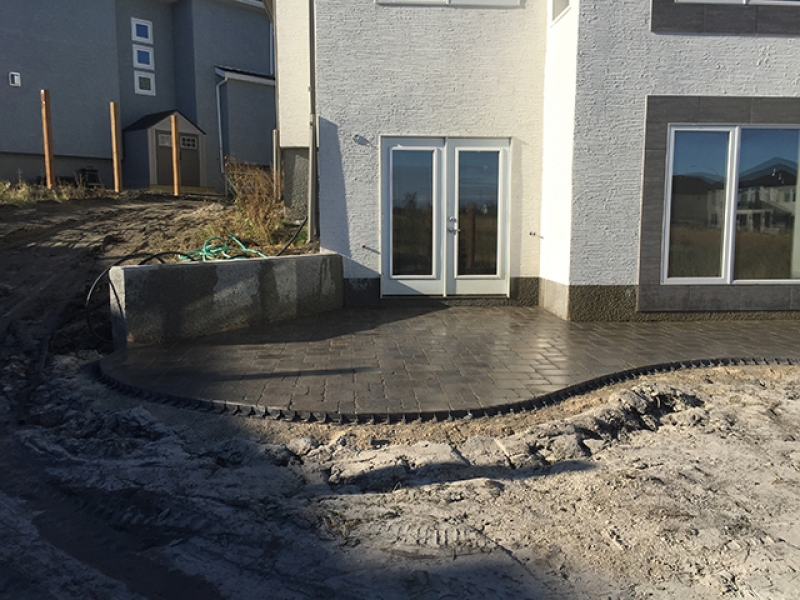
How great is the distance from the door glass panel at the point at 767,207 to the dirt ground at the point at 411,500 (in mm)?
3375

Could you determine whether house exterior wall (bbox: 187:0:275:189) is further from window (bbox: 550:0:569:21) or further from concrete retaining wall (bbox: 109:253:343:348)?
window (bbox: 550:0:569:21)

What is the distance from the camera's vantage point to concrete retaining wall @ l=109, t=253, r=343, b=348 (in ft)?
23.0

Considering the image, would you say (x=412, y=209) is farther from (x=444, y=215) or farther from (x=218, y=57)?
(x=218, y=57)

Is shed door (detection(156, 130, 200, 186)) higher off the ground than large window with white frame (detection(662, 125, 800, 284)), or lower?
higher

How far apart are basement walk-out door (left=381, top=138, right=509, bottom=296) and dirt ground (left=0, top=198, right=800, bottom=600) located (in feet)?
14.5

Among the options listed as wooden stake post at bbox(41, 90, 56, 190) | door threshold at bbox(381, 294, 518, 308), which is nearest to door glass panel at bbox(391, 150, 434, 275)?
door threshold at bbox(381, 294, 518, 308)

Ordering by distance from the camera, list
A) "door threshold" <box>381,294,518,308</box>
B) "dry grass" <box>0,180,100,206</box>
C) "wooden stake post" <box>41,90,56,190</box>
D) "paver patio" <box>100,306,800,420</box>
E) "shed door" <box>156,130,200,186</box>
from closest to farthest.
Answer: "paver patio" <box>100,306,800,420</box> → "door threshold" <box>381,294,518,308</box> → "dry grass" <box>0,180,100,206</box> → "wooden stake post" <box>41,90,56,190</box> → "shed door" <box>156,130,200,186</box>

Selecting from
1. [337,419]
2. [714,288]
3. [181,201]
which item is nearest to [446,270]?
[714,288]

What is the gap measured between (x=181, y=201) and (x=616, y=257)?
41.1 feet

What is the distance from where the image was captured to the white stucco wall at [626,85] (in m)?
8.15

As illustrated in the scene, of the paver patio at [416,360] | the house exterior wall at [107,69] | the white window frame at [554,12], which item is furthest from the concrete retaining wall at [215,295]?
the house exterior wall at [107,69]

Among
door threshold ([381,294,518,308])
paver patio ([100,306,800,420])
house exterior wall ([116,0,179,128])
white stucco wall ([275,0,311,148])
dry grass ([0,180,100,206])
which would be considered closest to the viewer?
paver patio ([100,306,800,420])

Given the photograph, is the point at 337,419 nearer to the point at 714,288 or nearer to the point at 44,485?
the point at 44,485

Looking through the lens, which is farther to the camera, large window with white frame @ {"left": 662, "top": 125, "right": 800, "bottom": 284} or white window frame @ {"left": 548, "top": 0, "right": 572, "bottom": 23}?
white window frame @ {"left": 548, "top": 0, "right": 572, "bottom": 23}
